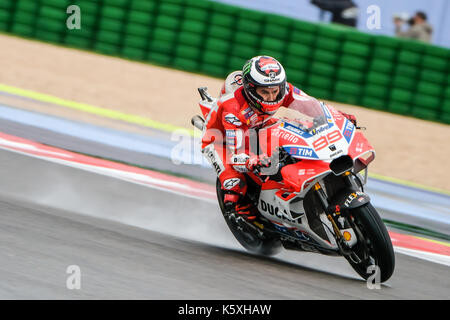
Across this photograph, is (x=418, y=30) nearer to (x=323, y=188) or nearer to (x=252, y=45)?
(x=252, y=45)

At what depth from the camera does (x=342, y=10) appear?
46.7 feet

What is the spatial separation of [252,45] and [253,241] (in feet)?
25.6

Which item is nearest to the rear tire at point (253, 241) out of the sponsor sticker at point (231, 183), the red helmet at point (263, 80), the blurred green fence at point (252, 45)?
the sponsor sticker at point (231, 183)

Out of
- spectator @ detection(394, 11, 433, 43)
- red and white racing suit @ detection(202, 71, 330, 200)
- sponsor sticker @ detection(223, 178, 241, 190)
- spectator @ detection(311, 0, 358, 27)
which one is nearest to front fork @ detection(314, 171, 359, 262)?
red and white racing suit @ detection(202, 71, 330, 200)

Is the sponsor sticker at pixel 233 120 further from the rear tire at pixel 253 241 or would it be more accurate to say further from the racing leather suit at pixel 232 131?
the rear tire at pixel 253 241

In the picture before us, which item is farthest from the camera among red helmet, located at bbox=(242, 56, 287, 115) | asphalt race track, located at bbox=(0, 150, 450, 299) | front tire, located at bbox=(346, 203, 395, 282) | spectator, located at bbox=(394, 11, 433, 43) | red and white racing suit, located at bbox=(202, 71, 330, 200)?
spectator, located at bbox=(394, 11, 433, 43)

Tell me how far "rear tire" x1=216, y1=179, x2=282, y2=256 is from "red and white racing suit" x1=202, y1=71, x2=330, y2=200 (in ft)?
1.13

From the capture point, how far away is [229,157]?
611 centimetres

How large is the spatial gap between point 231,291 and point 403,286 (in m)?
1.45

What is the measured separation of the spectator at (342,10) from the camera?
46.4 ft

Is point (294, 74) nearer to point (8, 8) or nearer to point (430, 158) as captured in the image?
point (430, 158)

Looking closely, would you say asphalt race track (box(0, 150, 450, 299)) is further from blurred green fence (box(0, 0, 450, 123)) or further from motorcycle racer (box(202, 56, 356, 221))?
blurred green fence (box(0, 0, 450, 123))

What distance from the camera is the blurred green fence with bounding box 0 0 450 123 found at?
42.9ft
